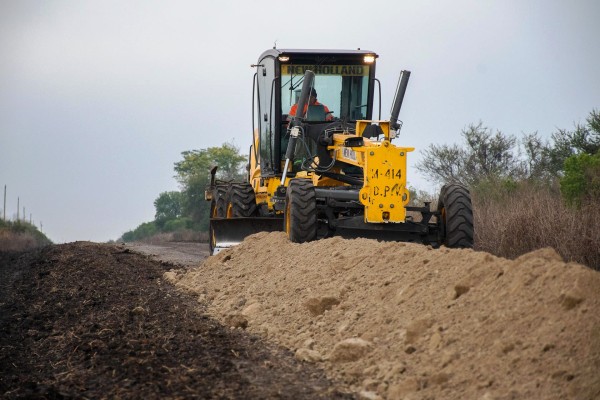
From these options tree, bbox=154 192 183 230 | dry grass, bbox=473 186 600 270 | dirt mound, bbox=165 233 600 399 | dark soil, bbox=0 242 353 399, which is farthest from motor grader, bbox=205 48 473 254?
tree, bbox=154 192 183 230

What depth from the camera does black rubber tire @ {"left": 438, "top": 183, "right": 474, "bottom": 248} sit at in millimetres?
13492

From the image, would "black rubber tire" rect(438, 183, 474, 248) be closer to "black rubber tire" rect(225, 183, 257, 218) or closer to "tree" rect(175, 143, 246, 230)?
"black rubber tire" rect(225, 183, 257, 218)

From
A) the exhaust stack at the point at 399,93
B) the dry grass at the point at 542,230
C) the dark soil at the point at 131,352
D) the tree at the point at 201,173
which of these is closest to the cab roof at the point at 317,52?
the exhaust stack at the point at 399,93

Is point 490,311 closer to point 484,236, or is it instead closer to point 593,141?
point 484,236

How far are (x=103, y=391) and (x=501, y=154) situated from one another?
25603 millimetres

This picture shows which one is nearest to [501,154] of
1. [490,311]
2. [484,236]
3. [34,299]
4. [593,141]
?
[593,141]

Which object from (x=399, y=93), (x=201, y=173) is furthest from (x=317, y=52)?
(x=201, y=173)

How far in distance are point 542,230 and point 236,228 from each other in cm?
535

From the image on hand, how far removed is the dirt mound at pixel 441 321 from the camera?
6449 mm

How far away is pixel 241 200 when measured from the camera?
17.8m

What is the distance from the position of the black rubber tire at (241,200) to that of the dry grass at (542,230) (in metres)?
4.07

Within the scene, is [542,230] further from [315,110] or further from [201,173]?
[201,173]

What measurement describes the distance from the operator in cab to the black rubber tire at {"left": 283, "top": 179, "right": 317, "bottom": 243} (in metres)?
2.42

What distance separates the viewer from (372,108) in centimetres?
1680
